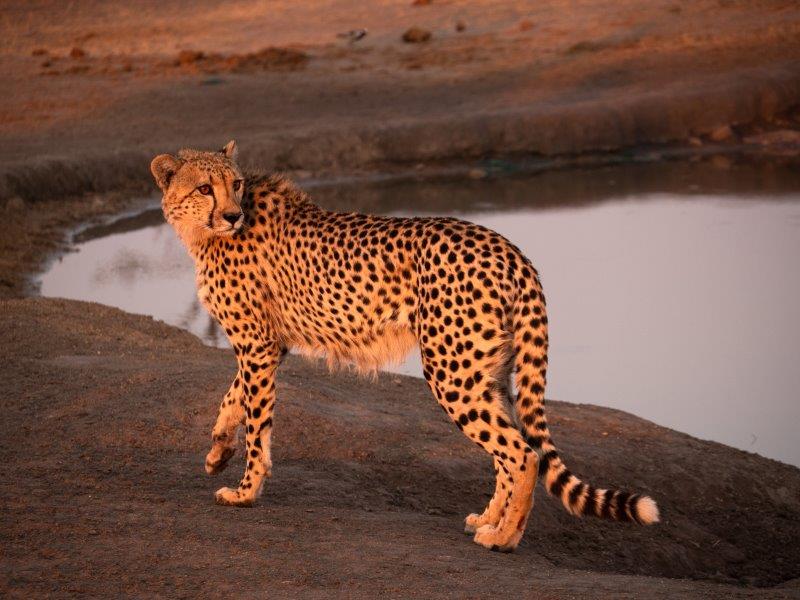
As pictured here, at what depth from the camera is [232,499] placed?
19.3 feet

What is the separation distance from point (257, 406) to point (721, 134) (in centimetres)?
1461

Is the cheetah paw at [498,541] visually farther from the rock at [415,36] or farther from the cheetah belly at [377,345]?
the rock at [415,36]

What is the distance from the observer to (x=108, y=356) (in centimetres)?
866

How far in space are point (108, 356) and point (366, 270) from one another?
3.44 metres

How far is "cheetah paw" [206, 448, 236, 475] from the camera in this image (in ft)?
20.4

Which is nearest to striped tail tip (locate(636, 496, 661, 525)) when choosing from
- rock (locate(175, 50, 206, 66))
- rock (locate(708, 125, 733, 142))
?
rock (locate(708, 125, 733, 142))

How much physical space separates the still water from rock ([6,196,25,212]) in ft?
2.43

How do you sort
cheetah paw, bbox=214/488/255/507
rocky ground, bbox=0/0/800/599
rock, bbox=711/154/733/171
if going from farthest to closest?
rock, bbox=711/154/733/171 → cheetah paw, bbox=214/488/255/507 → rocky ground, bbox=0/0/800/599

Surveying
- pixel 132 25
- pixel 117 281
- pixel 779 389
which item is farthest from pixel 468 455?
pixel 132 25

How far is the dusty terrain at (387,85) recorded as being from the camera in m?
17.7

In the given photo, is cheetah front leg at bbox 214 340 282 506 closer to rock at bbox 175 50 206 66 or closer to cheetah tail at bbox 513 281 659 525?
cheetah tail at bbox 513 281 659 525

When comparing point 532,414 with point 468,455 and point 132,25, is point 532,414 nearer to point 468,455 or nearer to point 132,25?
point 468,455

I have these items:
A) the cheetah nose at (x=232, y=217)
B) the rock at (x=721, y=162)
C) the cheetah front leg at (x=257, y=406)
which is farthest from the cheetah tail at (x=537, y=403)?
the rock at (x=721, y=162)

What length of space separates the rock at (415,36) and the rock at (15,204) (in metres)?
11.2
